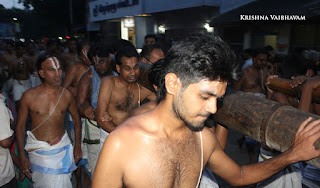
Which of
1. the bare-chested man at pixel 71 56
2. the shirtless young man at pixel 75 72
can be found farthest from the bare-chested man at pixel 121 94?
the bare-chested man at pixel 71 56

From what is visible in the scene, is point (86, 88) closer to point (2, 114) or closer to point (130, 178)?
point (2, 114)

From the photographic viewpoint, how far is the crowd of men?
152 centimetres

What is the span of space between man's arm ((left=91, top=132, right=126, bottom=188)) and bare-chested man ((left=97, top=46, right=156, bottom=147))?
72.2 inches

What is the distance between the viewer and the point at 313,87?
7.40ft

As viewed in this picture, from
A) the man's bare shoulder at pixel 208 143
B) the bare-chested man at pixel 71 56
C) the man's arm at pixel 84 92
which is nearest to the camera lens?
the man's bare shoulder at pixel 208 143

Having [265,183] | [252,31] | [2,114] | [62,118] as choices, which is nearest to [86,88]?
[62,118]

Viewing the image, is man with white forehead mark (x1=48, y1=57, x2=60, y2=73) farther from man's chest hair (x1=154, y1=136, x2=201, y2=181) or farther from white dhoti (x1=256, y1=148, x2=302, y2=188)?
white dhoti (x1=256, y1=148, x2=302, y2=188)

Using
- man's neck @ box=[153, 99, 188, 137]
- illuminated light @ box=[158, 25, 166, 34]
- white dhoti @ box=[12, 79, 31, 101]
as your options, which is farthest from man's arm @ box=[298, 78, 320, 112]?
illuminated light @ box=[158, 25, 166, 34]

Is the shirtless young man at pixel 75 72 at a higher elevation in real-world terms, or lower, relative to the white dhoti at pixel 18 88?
higher

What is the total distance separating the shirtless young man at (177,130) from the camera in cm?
150

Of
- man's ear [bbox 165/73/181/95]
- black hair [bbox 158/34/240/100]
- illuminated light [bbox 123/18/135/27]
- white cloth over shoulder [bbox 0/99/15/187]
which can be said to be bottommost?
white cloth over shoulder [bbox 0/99/15/187]

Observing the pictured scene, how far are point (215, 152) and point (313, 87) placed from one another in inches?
41.1

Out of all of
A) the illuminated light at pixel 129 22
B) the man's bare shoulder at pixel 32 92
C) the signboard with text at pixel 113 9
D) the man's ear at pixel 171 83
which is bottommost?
the man's bare shoulder at pixel 32 92

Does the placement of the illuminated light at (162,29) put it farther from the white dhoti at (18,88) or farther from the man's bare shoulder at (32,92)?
the man's bare shoulder at (32,92)
